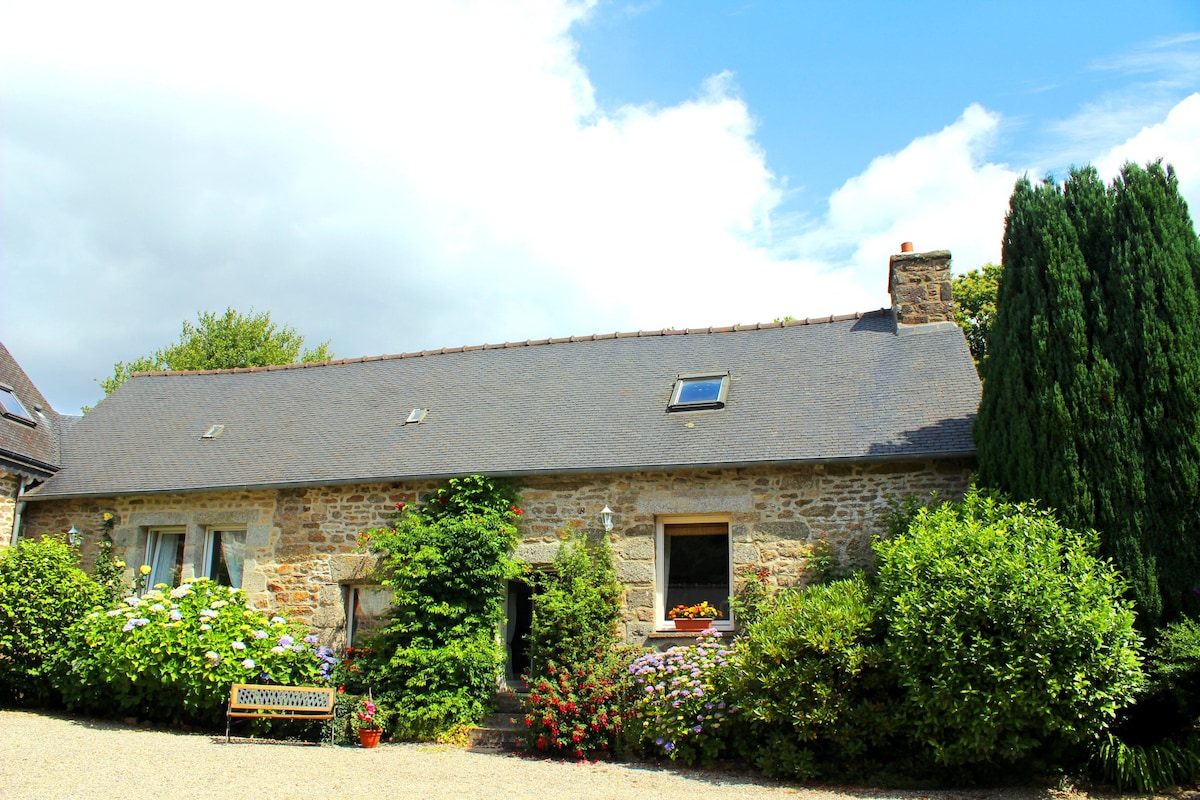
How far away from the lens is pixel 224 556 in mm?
11016

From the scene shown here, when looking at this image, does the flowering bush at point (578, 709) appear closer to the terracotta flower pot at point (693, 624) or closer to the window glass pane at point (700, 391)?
the terracotta flower pot at point (693, 624)

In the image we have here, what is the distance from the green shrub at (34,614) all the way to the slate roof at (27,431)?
1.66 meters

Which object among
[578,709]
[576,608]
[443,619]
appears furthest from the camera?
[443,619]

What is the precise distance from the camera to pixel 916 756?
7.19m

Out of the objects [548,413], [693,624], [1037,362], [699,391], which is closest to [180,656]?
[548,413]

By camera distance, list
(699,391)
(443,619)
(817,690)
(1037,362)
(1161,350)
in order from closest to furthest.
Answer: (817,690) → (1161,350) → (1037,362) → (443,619) → (699,391)

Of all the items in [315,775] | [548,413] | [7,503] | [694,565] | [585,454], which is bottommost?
[315,775]

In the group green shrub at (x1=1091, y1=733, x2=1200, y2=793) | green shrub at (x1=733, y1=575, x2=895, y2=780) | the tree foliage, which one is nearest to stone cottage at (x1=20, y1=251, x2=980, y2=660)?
the tree foliage

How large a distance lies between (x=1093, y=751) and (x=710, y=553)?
3875 mm

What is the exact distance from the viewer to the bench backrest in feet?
Answer: 28.1

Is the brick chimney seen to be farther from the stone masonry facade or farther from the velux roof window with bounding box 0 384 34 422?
the velux roof window with bounding box 0 384 34 422

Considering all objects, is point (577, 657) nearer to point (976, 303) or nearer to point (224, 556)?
point (224, 556)

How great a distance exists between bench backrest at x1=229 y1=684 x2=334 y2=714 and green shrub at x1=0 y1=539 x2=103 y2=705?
2.76 metres

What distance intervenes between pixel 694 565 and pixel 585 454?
1.72 meters
